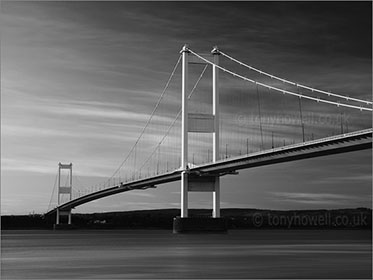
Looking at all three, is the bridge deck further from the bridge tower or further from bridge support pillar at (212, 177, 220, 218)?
bridge support pillar at (212, 177, 220, 218)

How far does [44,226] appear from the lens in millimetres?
106062

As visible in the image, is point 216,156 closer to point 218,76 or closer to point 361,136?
point 218,76

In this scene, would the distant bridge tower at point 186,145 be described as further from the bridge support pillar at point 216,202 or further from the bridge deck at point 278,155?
the bridge deck at point 278,155

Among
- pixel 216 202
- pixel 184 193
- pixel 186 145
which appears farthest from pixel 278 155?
pixel 186 145

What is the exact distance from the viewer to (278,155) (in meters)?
38.6

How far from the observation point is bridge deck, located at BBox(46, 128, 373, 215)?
108 ft

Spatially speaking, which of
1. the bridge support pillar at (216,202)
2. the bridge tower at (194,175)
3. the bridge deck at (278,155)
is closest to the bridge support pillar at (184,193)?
the bridge tower at (194,175)

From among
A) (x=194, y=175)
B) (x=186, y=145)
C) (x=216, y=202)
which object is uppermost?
(x=186, y=145)

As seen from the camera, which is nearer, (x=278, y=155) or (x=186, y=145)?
(x=278, y=155)

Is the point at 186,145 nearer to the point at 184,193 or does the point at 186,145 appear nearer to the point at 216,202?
the point at 184,193

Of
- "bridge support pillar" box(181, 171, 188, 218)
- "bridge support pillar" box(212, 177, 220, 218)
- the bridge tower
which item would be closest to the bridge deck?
"bridge support pillar" box(181, 171, 188, 218)

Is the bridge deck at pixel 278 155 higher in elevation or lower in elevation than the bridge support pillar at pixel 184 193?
higher

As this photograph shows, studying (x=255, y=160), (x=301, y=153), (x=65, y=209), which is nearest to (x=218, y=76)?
(x=255, y=160)

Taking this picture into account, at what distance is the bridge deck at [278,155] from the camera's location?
3294 centimetres
